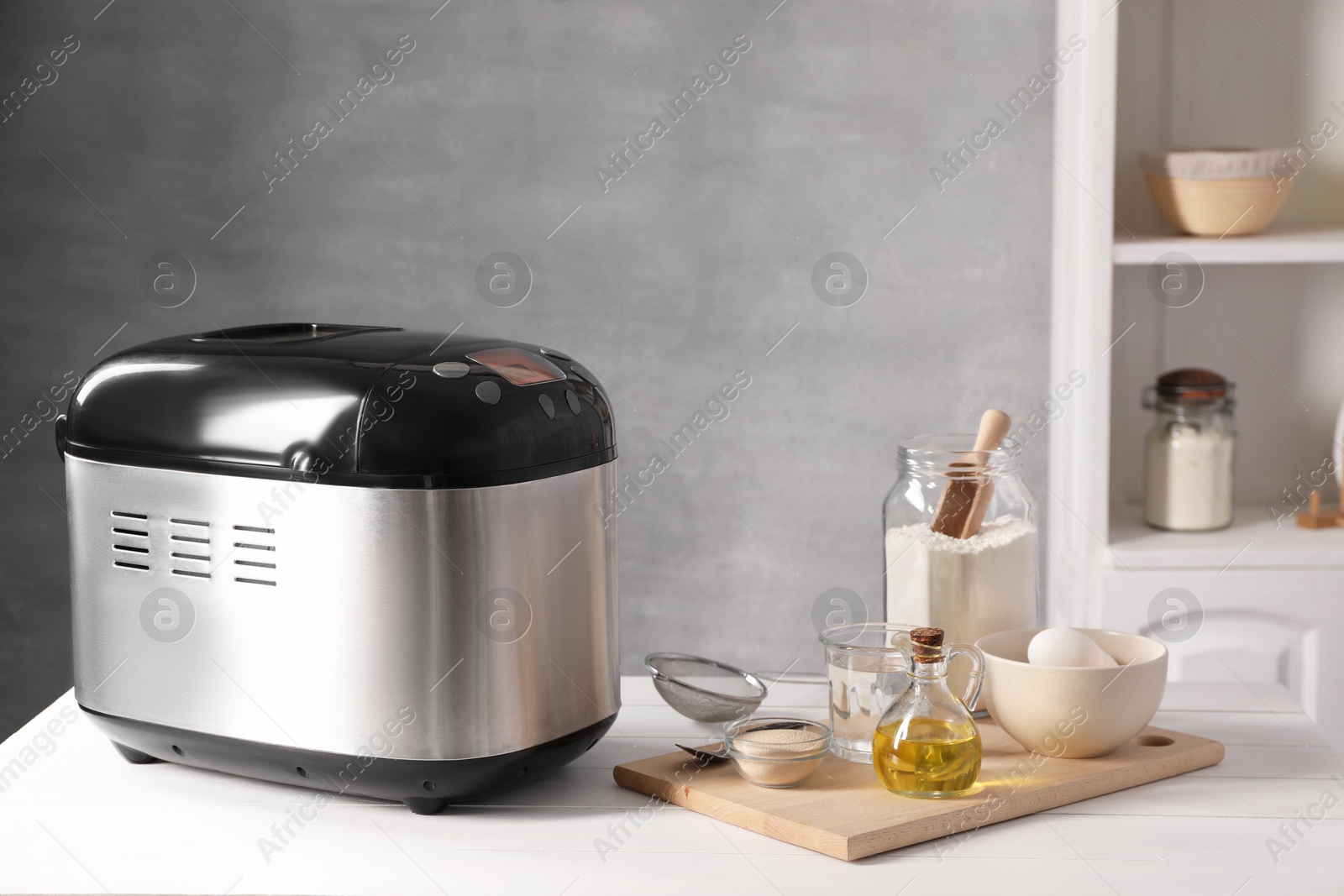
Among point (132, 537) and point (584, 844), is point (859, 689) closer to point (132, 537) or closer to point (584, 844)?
point (584, 844)

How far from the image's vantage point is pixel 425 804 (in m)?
0.92

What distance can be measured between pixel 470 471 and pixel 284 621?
7.1 inches

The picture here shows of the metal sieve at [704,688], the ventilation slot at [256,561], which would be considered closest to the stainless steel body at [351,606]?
the ventilation slot at [256,561]

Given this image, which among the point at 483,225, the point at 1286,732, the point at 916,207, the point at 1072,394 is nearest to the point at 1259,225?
the point at 1072,394

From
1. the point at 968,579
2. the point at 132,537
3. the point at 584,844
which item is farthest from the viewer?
the point at 968,579

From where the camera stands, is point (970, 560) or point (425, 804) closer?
point (425, 804)

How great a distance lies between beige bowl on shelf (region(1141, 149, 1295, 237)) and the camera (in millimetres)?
1726

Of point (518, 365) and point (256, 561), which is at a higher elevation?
point (518, 365)

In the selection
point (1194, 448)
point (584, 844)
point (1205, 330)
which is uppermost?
point (1205, 330)

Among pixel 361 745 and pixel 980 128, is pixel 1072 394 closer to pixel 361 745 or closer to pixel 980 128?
pixel 980 128

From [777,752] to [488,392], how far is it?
34 centimetres

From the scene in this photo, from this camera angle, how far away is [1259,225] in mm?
1774

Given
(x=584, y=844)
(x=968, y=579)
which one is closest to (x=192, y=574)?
(x=584, y=844)

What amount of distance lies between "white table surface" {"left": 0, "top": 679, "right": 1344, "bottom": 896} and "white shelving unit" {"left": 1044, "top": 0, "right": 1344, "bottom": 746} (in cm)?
78
